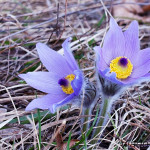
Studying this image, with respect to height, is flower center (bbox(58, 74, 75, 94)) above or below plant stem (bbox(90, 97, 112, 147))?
above

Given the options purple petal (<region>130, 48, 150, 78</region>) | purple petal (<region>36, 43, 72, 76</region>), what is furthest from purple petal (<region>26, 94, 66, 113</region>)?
purple petal (<region>130, 48, 150, 78</region>)

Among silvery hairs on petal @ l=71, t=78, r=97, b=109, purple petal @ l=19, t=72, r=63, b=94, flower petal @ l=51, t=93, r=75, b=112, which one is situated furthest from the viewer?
purple petal @ l=19, t=72, r=63, b=94

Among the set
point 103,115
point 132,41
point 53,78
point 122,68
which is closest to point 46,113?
point 53,78

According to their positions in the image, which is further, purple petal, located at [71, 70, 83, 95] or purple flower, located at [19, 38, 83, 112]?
purple flower, located at [19, 38, 83, 112]

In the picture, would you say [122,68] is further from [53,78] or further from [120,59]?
[53,78]

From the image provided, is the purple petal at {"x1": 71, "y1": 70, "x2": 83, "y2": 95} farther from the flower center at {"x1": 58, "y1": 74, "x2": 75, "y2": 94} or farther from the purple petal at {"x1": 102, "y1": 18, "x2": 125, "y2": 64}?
the purple petal at {"x1": 102, "y1": 18, "x2": 125, "y2": 64}

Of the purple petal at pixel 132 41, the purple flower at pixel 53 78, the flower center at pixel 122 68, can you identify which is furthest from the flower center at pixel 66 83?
the purple petal at pixel 132 41
